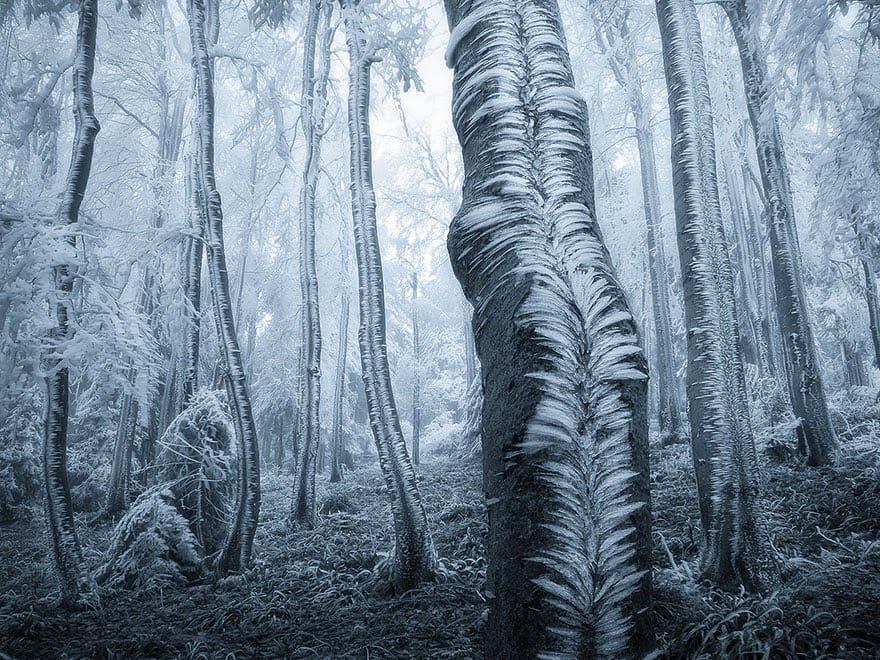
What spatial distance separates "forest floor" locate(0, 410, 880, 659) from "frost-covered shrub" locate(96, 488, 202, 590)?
0.38 metres

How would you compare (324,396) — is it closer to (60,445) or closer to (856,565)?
(60,445)

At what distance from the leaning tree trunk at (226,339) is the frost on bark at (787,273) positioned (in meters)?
6.99

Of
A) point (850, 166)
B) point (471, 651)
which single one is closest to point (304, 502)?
point (471, 651)

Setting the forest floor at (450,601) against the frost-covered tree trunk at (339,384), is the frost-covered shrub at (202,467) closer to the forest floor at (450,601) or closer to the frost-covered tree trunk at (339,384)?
the forest floor at (450,601)

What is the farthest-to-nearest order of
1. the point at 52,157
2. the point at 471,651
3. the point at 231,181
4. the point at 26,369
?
the point at 231,181, the point at 52,157, the point at 26,369, the point at 471,651

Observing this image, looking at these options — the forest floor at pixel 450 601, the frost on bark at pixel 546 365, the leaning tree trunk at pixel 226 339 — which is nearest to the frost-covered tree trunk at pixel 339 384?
the forest floor at pixel 450 601

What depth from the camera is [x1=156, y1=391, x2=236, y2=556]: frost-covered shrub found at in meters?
6.14

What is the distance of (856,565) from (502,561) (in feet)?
11.2

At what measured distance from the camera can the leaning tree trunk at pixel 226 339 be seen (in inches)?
213

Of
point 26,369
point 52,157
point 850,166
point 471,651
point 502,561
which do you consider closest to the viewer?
point 502,561

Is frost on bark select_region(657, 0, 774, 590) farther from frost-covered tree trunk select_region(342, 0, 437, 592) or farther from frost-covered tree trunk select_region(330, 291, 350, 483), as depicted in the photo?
frost-covered tree trunk select_region(330, 291, 350, 483)

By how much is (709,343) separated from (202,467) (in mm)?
6181

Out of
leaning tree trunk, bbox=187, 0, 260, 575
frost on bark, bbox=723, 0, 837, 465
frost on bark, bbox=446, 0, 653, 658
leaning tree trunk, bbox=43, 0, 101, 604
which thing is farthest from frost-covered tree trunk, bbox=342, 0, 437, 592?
frost on bark, bbox=723, 0, 837, 465

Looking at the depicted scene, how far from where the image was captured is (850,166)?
5.04 metres
